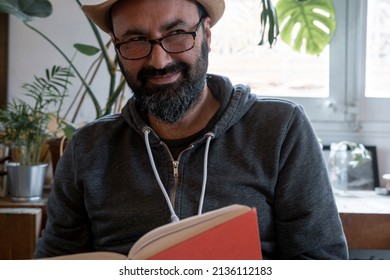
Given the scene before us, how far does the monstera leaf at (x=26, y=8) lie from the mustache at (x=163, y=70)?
554 mm

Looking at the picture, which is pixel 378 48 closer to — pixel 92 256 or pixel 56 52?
pixel 56 52

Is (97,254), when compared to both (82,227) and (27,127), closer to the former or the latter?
(82,227)

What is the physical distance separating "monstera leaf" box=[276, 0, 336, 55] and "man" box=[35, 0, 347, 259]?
59 cm

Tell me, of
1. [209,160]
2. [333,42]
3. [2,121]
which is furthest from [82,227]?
[333,42]

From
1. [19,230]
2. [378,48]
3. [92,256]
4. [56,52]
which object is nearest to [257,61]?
[378,48]

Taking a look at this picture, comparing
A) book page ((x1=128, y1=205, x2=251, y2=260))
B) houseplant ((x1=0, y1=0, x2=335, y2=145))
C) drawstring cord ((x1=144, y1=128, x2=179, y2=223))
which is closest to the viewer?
book page ((x1=128, y1=205, x2=251, y2=260))

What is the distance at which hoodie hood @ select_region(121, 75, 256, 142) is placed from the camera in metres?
0.90

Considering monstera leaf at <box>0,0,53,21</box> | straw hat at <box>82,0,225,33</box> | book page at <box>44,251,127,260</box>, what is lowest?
book page at <box>44,251,127,260</box>

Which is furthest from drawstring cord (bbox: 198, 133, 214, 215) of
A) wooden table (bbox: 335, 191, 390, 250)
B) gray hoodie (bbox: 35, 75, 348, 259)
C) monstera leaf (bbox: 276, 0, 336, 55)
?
monstera leaf (bbox: 276, 0, 336, 55)

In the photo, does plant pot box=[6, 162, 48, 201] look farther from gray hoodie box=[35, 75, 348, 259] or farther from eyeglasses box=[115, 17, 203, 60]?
eyeglasses box=[115, 17, 203, 60]

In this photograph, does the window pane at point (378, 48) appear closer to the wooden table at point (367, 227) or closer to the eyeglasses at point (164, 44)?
the wooden table at point (367, 227)

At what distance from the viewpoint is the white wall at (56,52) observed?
5.03ft

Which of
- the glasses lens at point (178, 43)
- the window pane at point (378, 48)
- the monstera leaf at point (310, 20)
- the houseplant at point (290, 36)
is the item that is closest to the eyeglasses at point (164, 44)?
the glasses lens at point (178, 43)

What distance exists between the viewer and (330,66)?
1568mm
